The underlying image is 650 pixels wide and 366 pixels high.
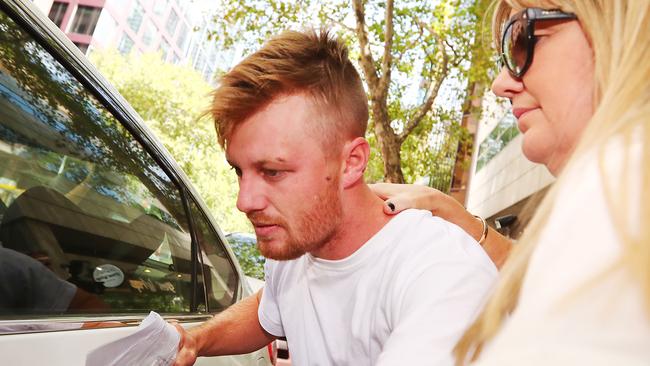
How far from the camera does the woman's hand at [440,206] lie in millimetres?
1949

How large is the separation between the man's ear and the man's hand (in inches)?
28.0

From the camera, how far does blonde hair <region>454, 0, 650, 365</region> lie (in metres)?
0.49

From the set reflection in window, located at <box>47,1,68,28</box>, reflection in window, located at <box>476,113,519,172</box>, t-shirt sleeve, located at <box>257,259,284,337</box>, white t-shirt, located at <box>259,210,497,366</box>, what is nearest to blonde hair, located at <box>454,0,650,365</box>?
white t-shirt, located at <box>259,210,497,366</box>

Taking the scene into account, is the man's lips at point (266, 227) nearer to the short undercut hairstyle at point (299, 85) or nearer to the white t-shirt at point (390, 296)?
the white t-shirt at point (390, 296)

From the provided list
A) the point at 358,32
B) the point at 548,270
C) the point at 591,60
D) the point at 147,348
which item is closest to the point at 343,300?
the point at 147,348

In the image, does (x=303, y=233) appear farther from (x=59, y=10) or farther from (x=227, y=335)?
(x=59, y=10)

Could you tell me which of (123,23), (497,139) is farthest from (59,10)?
(497,139)

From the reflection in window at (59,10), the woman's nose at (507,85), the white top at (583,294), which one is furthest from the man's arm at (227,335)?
the reflection in window at (59,10)

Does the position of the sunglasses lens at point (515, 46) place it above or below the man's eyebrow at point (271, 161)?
above

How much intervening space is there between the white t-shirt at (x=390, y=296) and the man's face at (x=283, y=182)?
132mm

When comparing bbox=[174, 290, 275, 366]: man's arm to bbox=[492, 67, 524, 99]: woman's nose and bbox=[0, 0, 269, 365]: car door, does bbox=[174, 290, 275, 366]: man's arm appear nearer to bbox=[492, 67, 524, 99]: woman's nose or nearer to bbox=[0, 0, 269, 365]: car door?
bbox=[0, 0, 269, 365]: car door

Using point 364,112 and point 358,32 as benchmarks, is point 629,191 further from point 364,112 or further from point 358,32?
point 358,32

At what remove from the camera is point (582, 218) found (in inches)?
20.1

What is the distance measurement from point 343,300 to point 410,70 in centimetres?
1355
